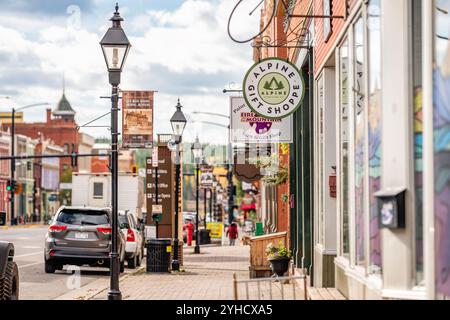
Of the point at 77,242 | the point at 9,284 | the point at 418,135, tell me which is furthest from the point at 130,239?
the point at 418,135

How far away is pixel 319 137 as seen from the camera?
17.7 meters

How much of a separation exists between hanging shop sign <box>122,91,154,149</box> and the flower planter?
4.84 meters

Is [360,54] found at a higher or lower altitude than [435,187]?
higher

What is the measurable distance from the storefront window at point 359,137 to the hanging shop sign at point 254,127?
859 cm

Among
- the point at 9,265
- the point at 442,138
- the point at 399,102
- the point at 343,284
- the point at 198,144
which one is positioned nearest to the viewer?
the point at 442,138

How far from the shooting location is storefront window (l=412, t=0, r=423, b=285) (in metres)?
9.63

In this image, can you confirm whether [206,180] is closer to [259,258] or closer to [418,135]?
[259,258]

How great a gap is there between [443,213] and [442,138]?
2.10 ft

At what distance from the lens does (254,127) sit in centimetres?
2355

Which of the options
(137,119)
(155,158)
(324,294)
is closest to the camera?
(324,294)

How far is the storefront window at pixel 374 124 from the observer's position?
11.0 m

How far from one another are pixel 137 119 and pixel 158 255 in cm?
550
